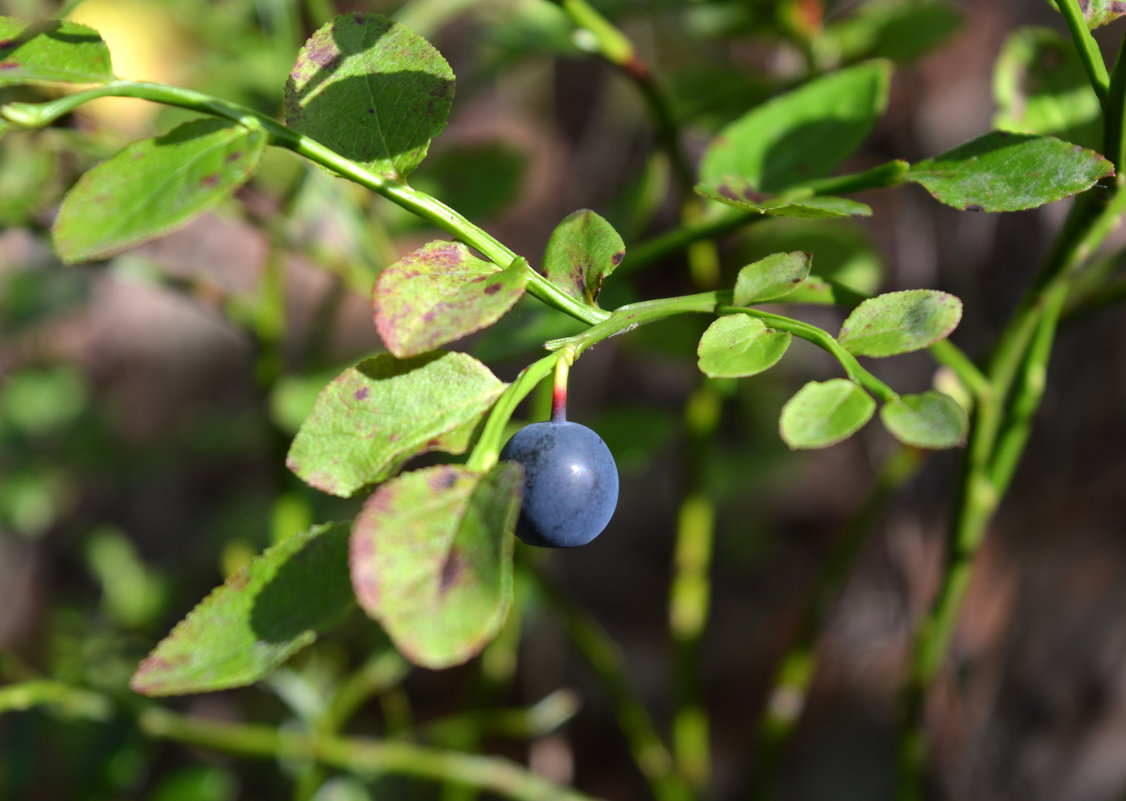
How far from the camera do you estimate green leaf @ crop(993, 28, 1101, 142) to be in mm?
710

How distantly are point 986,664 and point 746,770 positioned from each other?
0.51 m

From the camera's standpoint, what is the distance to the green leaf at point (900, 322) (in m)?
0.44

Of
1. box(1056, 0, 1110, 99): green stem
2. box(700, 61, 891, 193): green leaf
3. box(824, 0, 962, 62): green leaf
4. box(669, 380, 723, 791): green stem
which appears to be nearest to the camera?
box(1056, 0, 1110, 99): green stem

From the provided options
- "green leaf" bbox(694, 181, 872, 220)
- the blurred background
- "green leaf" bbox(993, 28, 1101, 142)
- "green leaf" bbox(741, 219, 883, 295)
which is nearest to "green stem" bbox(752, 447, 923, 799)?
the blurred background

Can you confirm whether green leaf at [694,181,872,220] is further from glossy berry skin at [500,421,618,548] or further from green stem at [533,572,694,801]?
green stem at [533,572,694,801]

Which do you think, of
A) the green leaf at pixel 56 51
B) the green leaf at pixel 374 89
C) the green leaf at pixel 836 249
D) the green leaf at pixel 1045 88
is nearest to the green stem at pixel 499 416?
the green leaf at pixel 374 89

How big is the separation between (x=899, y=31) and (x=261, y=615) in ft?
2.49

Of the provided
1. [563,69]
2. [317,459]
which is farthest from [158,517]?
[317,459]

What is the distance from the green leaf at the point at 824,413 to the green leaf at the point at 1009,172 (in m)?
0.10

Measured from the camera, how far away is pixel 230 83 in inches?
45.0

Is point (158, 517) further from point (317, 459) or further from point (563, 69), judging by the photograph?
point (317, 459)

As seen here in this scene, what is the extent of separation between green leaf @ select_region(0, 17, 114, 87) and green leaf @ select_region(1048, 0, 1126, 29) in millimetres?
438

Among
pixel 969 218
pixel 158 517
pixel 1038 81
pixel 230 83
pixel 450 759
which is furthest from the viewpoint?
pixel 158 517

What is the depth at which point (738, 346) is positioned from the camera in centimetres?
45
